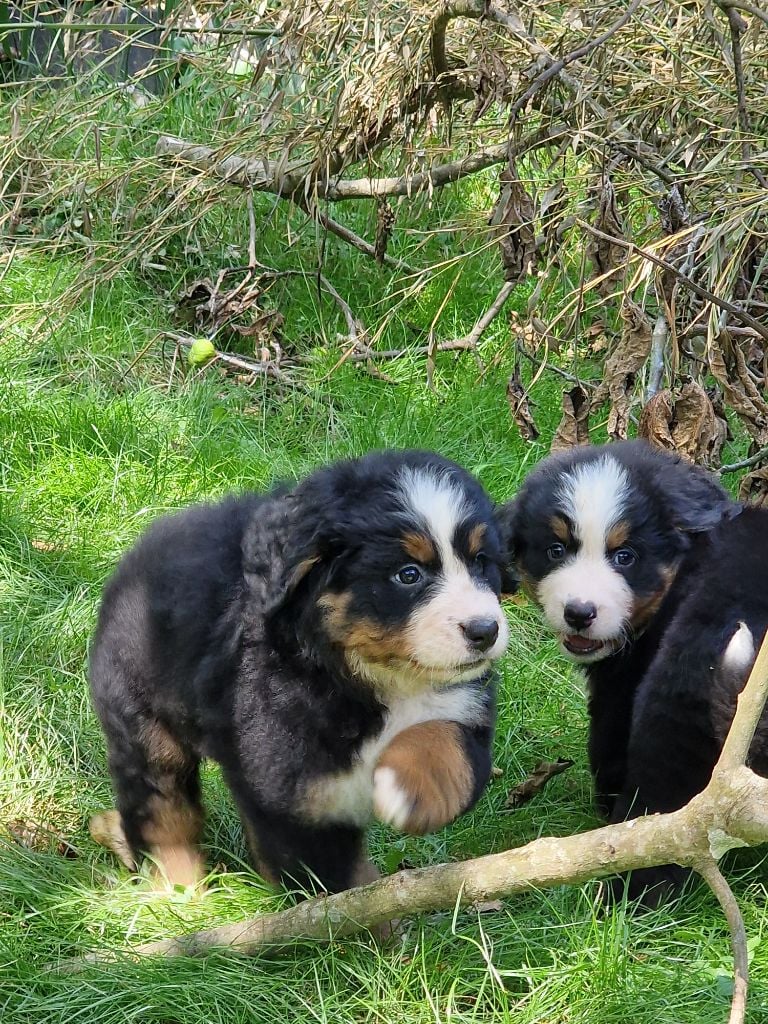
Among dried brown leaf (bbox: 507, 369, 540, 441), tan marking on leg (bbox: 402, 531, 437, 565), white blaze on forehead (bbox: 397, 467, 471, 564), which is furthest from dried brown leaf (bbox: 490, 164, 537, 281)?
tan marking on leg (bbox: 402, 531, 437, 565)

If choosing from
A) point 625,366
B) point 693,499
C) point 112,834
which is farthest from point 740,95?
point 112,834

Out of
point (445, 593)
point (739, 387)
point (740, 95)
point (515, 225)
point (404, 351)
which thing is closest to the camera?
point (445, 593)

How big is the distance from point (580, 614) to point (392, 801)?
3.08ft

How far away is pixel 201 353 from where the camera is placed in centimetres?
611

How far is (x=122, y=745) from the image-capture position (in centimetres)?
348

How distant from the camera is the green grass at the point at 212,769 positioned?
2881mm

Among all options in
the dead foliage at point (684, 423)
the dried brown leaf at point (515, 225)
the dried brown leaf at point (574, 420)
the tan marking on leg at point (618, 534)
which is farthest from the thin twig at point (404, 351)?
the tan marking on leg at point (618, 534)

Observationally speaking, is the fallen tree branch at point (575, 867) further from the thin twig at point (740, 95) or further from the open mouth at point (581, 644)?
the thin twig at point (740, 95)

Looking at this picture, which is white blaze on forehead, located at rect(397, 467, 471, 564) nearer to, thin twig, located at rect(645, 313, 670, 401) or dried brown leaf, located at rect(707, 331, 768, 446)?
dried brown leaf, located at rect(707, 331, 768, 446)

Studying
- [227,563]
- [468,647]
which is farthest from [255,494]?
[468,647]

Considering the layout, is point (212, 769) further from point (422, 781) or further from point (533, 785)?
point (422, 781)

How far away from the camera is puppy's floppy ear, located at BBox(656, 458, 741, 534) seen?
3574 millimetres

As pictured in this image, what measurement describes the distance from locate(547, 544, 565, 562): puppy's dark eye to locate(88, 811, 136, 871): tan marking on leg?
1434mm

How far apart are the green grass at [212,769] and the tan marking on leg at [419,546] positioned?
858 millimetres
